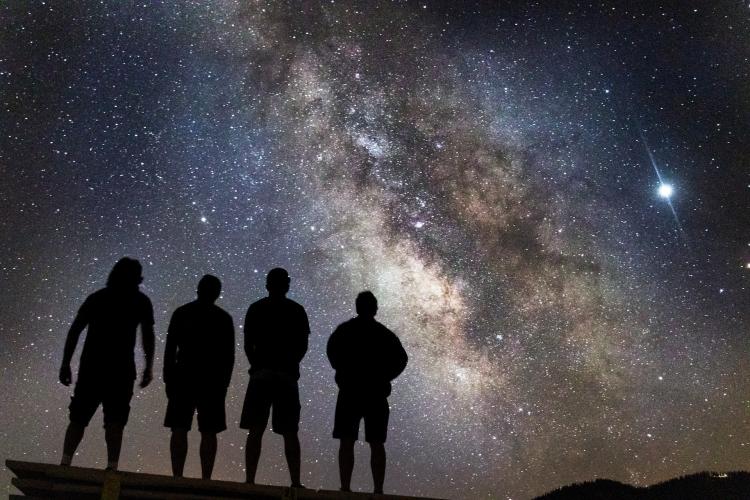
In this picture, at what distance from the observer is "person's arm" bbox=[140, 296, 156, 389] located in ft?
16.5

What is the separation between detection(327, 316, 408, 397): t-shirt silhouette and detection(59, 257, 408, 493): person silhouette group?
0.01 metres

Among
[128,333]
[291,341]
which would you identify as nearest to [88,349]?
[128,333]

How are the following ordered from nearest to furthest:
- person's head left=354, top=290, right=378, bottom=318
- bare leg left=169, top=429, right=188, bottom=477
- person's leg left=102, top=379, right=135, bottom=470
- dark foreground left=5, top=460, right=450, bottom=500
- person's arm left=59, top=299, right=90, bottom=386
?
dark foreground left=5, top=460, right=450, bottom=500 < person's leg left=102, top=379, right=135, bottom=470 < bare leg left=169, top=429, right=188, bottom=477 < person's arm left=59, top=299, right=90, bottom=386 < person's head left=354, top=290, right=378, bottom=318

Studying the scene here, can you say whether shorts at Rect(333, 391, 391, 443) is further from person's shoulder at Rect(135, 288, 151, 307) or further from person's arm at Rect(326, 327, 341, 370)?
person's shoulder at Rect(135, 288, 151, 307)

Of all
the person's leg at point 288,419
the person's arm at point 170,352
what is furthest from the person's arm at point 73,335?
the person's leg at point 288,419

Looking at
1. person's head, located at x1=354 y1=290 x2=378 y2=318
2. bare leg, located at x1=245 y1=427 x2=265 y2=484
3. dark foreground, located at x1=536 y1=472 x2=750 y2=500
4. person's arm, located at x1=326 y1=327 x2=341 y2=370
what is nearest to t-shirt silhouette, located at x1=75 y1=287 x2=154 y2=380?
bare leg, located at x1=245 y1=427 x2=265 y2=484

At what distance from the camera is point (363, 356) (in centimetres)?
528

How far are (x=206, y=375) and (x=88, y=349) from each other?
1040mm

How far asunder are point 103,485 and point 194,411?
1220mm

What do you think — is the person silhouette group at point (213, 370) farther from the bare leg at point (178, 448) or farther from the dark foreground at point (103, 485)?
the dark foreground at point (103, 485)

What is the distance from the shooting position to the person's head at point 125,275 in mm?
4934

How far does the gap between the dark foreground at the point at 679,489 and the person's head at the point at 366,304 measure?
37146 mm

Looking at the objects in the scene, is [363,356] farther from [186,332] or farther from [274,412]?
[186,332]

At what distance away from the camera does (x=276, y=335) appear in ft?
16.4
